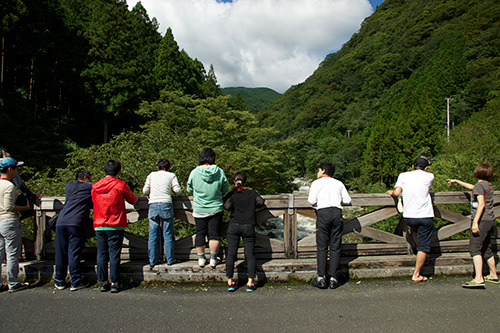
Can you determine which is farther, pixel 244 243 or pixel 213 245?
pixel 213 245

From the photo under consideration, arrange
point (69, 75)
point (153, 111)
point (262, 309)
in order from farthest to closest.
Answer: point (69, 75)
point (153, 111)
point (262, 309)

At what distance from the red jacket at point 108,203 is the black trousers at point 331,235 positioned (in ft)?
8.89

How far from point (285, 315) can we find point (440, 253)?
304 cm

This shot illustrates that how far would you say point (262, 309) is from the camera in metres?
3.65

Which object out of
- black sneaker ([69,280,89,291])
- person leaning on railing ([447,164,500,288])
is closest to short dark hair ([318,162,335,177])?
person leaning on railing ([447,164,500,288])

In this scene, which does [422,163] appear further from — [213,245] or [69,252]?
[69,252]

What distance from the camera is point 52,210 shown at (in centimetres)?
469

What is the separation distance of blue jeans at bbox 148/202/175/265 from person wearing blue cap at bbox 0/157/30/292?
174 centimetres

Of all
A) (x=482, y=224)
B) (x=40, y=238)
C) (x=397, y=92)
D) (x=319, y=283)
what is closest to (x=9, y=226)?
(x=40, y=238)

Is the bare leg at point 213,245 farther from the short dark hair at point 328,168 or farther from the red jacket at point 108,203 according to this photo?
the short dark hair at point 328,168

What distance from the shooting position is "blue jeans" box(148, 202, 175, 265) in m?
4.46

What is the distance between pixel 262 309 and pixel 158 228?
1932 mm

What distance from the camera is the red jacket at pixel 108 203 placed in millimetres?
4047

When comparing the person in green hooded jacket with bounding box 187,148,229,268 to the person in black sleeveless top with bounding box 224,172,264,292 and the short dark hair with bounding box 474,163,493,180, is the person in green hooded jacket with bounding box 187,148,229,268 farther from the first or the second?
the short dark hair with bounding box 474,163,493,180
